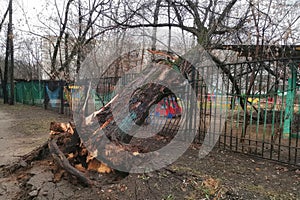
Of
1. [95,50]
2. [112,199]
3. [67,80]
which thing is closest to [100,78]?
[95,50]

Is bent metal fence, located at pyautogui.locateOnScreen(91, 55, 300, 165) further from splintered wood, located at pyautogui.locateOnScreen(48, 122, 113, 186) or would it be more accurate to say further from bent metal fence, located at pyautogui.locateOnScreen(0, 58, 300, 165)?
splintered wood, located at pyautogui.locateOnScreen(48, 122, 113, 186)

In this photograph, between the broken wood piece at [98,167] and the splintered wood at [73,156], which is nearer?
the splintered wood at [73,156]

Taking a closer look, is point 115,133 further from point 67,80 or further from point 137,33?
point 67,80

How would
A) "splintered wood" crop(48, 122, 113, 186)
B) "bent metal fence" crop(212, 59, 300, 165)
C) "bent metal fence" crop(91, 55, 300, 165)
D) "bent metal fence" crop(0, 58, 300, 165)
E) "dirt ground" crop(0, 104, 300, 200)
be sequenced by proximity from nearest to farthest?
"dirt ground" crop(0, 104, 300, 200) < "splintered wood" crop(48, 122, 113, 186) < "bent metal fence" crop(212, 59, 300, 165) < "bent metal fence" crop(91, 55, 300, 165) < "bent metal fence" crop(0, 58, 300, 165)

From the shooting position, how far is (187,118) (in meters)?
4.36

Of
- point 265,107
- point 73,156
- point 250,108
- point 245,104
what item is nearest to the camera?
point 73,156

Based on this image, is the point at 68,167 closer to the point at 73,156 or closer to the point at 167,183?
the point at 73,156

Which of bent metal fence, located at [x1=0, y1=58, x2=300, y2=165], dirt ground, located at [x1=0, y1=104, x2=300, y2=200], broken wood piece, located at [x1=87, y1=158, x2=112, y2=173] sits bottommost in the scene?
dirt ground, located at [x1=0, y1=104, x2=300, y2=200]

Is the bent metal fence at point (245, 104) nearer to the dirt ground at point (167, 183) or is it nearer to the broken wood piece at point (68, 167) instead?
the dirt ground at point (167, 183)

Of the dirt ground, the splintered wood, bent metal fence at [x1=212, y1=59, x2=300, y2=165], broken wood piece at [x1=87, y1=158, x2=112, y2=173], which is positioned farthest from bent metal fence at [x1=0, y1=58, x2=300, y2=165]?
broken wood piece at [x1=87, y1=158, x2=112, y2=173]

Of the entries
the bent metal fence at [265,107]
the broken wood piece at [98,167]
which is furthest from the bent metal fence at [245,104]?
the broken wood piece at [98,167]

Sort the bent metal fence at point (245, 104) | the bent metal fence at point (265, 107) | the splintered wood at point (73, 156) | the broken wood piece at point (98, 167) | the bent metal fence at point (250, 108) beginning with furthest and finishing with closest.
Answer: the bent metal fence at point (245, 104), the bent metal fence at point (250, 108), the bent metal fence at point (265, 107), the broken wood piece at point (98, 167), the splintered wood at point (73, 156)

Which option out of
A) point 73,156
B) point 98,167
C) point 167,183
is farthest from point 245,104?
point 73,156

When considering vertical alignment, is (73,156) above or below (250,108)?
below
